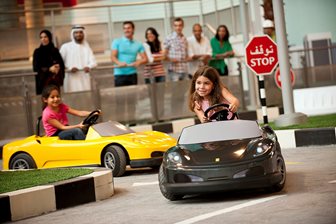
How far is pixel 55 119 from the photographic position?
14109 mm

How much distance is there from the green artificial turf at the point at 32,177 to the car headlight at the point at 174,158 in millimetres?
1300

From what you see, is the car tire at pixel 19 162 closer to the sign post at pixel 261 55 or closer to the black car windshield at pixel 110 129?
the black car windshield at pixel 110 129

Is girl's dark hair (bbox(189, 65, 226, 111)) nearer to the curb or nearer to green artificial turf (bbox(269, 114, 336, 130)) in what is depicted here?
the curb

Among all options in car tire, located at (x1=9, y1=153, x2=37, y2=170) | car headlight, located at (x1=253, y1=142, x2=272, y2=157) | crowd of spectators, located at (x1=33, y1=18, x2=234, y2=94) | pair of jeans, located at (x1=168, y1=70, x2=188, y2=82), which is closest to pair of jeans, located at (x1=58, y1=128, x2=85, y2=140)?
car tire, located at (x1=9, y1=153, x2=37, y2=170)

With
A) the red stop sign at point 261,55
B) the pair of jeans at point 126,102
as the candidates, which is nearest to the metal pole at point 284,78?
the red stop sign at point 261,55

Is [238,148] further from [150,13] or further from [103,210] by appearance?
[150,13]

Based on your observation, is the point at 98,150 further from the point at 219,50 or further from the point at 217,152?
the point at 219,50

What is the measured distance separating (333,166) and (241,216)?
3.52 metres

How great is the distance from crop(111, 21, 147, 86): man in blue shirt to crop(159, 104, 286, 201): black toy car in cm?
906

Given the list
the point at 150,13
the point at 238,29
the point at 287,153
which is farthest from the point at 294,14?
the point at 287,153

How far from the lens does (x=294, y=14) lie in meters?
25.4

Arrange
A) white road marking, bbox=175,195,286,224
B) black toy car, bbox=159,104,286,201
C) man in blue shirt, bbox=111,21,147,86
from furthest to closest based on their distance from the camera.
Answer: man in blue shirt, bbox=111,21,147,86
black toy car, bbox=159,104,286,201
white road marking, bbox=175,195,286,224

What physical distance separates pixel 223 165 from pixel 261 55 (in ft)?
25.1

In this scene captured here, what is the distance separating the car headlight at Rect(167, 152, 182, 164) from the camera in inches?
376
